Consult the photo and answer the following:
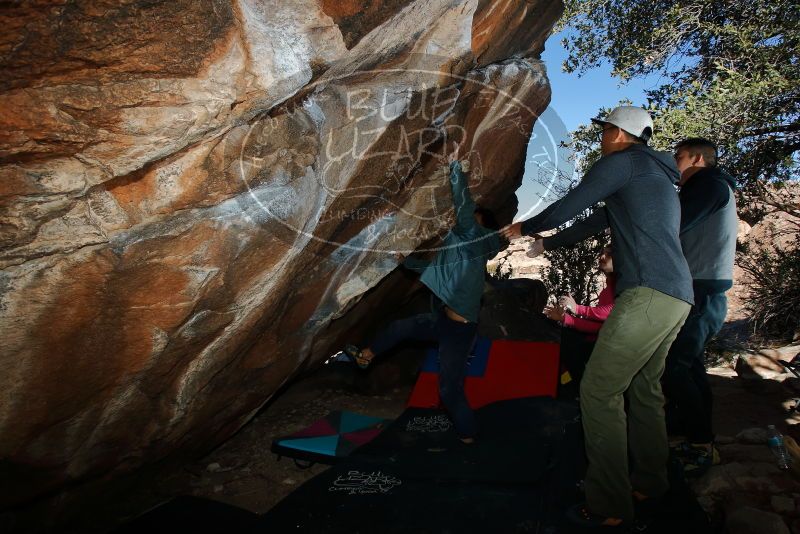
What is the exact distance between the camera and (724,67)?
5.06 m

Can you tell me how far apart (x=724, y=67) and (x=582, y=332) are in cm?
316

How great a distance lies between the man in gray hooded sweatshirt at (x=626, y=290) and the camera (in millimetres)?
2373

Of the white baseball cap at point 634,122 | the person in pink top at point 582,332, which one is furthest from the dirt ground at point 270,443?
the white baseball cap at point 634,122

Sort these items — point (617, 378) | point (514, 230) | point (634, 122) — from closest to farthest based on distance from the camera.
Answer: point (617, 378) < point (634, 122) < point (514, 230)

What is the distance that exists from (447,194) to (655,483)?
275cm

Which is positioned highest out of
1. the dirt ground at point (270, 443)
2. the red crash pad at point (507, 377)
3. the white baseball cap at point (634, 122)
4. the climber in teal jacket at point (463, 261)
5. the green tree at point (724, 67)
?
the green tree at point (724, 67)

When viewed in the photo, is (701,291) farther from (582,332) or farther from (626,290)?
(582,332)

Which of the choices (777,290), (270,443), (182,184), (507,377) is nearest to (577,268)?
(777,290)

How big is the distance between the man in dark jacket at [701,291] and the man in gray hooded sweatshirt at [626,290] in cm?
70

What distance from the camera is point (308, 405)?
16.6ft

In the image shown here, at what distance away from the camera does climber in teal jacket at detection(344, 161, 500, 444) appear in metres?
3.58

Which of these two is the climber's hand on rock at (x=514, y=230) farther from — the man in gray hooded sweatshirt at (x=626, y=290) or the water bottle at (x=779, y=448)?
the water bottle at (x=779, y=448)

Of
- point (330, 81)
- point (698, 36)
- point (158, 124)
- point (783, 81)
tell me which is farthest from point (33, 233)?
point (698, 36)

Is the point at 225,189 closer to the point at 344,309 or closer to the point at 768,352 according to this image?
the point at 344,309
